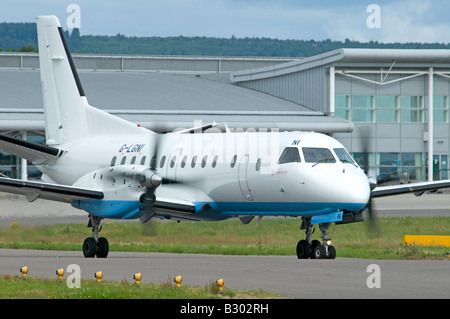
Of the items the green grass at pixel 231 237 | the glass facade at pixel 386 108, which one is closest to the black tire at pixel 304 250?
the green grass at pixel 231 237

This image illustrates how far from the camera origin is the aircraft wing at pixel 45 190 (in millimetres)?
26125

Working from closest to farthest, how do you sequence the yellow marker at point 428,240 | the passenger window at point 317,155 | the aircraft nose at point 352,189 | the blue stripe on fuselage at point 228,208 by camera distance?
1. the aircraft nose at point 352,189
2. the blue stripe on fuselage at point 228,208
3. the passenger window at point 317,155
4. the yellow marker at point 428,240

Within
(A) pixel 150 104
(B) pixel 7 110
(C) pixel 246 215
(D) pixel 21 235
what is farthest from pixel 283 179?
(A) pixel 150 104

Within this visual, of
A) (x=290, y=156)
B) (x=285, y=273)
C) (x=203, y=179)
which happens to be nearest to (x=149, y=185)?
(x=203, y=179)

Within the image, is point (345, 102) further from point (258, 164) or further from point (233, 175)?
point (258, 164)

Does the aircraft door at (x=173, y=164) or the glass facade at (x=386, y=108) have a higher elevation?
the glass facade at (x=386, y=108)

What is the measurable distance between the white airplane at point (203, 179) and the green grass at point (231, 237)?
1.60 meters

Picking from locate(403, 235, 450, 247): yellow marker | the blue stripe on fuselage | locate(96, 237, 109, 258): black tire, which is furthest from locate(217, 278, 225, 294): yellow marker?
locate(403, 235, 450, 247): yellow marker

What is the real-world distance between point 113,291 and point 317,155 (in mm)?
10401

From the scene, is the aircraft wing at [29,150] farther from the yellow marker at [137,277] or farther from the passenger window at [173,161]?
the yellow marker at [137,277]

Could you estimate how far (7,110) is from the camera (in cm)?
5475

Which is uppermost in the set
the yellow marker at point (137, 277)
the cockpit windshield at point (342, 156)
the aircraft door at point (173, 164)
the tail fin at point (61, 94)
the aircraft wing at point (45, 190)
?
the tail fin at point (61, 94)

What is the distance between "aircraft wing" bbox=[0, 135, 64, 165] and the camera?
2858 centimetres

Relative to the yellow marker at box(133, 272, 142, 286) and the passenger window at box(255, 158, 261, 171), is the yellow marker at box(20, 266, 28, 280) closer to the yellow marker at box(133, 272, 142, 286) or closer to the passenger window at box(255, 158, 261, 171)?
the yellow marker at box(133, 272, 142, 286)
